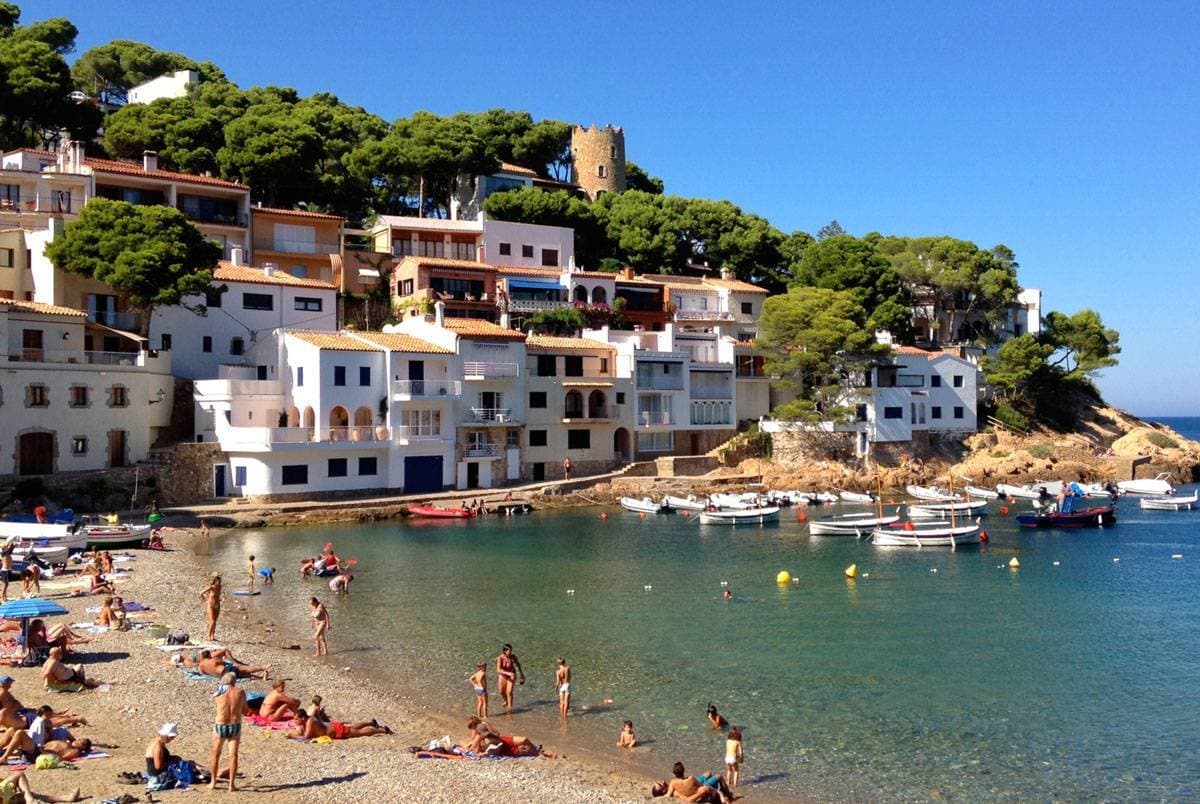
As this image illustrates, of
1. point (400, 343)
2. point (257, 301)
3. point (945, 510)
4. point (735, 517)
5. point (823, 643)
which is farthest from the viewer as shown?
point (257, 301)

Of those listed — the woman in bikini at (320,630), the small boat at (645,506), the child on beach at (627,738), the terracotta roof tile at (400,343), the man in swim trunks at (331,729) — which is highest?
the terracotta roof tile at (400,343)

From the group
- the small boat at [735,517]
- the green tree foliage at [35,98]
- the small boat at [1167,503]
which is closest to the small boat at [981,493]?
the small boat at [1167,503]

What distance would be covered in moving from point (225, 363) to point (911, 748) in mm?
50567

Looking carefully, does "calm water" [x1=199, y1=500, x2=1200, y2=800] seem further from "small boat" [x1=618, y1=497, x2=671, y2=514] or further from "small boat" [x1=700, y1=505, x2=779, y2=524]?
"small boat" [x1=618, y1=497, x2=671, y2=514]

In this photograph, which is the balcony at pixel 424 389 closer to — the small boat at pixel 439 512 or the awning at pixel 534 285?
the small boat at pixel 439 512

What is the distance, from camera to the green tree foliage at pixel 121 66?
104 metres

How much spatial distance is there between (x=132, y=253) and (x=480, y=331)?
63.2 ft

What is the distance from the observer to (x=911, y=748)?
2202cm

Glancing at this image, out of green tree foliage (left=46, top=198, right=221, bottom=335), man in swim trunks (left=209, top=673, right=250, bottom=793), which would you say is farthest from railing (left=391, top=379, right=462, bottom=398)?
man in swim trunks (left=209, top=673, right=250, bottom=793)

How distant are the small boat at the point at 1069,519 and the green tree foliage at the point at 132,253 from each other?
45.9 meters

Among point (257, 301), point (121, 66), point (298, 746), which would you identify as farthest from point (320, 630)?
point (121, 66)

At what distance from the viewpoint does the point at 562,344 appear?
68.8 metres

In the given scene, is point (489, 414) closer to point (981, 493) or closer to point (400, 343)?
point (400, 343)

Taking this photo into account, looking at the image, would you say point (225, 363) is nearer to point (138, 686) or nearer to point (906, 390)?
point (138, 686)
